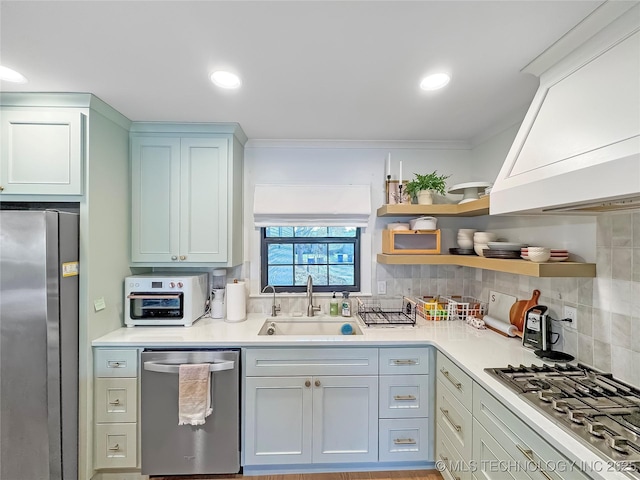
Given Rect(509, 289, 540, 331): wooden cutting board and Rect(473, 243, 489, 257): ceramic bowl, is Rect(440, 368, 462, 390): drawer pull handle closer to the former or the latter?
Rect(509, 289, 540, 331): wooden cutting board

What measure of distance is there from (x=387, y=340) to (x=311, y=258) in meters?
1.07

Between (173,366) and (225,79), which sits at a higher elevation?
(225,79)

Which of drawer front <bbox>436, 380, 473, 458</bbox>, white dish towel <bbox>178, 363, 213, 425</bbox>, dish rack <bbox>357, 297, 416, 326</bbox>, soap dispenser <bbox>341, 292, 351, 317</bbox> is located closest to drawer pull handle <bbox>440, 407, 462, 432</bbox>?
drawer front <bbox>436, 380, 473, 458</bbox>

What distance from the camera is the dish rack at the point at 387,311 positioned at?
242 cm

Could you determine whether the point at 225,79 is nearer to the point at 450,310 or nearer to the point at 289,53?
the point at 289,53

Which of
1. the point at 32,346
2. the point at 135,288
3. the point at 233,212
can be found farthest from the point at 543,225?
the point at 32,346

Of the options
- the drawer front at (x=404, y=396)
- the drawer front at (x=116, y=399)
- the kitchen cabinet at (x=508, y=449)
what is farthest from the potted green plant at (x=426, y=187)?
the drawer front at (x=116, y=399)

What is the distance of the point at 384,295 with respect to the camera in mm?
2752

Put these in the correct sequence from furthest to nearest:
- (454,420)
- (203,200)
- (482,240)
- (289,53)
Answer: (203,200), (482,240), (454,420), (289,53)

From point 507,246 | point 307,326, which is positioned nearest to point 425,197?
point 507,246

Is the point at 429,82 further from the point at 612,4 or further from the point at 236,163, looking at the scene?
the point at 236,163

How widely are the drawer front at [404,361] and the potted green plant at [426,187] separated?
118 centimetres

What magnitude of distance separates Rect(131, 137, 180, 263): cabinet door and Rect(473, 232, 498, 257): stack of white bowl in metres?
2.24

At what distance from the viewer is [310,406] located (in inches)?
79.4
